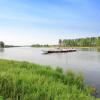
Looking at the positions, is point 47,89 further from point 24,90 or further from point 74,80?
point 74,80

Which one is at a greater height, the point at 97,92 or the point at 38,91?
the point at 38,91

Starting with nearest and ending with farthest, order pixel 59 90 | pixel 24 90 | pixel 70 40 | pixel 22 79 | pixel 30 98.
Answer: pixel 30 98 → pixel 24 90 → pixel 59 90 → pixel 22 79 → pixel 70 40

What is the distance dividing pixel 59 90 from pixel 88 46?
178556mm

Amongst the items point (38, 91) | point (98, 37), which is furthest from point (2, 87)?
point (98, 37)

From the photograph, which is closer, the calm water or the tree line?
the calm water

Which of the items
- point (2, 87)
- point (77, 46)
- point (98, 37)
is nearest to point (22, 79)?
point (2, 87)

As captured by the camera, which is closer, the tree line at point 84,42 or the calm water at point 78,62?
the calm water at point 78,62

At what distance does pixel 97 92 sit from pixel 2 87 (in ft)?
24.4

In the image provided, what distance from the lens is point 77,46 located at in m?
195

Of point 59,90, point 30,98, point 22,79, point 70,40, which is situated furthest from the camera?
point 70,40

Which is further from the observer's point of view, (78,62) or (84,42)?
(84,42)

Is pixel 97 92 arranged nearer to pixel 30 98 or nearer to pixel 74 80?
pixel 74 80

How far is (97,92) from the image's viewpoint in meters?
14.4

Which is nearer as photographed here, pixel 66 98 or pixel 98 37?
pixel 66 98
